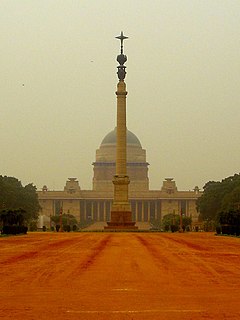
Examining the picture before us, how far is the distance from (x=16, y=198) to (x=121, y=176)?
18041 mm

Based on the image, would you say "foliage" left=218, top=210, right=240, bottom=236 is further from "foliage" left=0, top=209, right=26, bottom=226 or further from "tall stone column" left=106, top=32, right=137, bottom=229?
"tall stone column" left=106, top=32, right=137, bottom=229

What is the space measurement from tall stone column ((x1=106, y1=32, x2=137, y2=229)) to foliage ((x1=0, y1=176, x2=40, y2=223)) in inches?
551

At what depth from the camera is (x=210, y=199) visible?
128250mm

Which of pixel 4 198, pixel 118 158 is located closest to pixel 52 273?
pixel 4 198

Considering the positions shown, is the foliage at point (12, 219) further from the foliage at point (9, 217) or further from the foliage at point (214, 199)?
the foliage at point (214, 199)

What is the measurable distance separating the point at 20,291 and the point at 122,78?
377 ft

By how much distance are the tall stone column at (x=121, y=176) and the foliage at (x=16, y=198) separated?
551 inches

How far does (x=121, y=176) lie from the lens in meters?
126

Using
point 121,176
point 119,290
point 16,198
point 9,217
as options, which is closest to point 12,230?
point 9,217

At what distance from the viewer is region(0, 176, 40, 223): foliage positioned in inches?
4518

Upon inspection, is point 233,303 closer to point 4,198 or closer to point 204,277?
point 204,277

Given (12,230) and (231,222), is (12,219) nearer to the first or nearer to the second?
(12,230)

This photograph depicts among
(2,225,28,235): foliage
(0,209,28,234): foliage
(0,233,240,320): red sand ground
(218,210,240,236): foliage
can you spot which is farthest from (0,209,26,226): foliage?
(0,233,240,320): red sand ground

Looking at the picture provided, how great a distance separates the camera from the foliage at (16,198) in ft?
376
